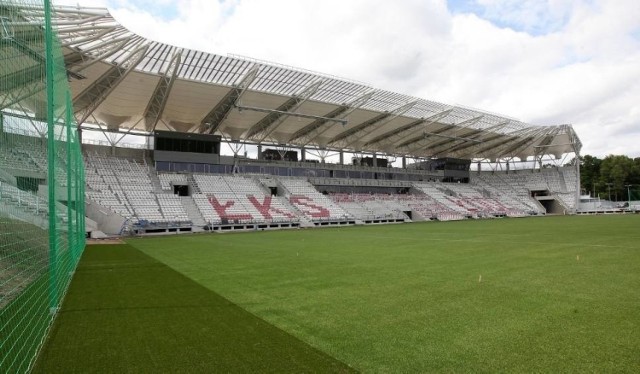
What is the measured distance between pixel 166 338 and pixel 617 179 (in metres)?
98.7

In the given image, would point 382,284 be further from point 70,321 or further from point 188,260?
point 188,260

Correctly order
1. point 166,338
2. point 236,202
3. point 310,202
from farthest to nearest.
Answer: point 310,202 → point 236,202 → point 166,338

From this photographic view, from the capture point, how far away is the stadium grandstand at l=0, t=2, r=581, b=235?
2997 centimetres

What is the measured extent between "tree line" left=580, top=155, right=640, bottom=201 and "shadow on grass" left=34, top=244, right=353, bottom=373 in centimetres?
9157

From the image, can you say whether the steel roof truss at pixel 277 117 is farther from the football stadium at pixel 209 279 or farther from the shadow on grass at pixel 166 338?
the shadow on grass at pixel 166 338

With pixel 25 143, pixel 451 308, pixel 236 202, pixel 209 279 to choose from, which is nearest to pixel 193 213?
pixel 236 202

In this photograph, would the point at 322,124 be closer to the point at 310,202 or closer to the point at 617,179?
the point at 310,202

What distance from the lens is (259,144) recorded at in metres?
49.8

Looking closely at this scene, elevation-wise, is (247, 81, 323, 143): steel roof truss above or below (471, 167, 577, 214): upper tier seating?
above

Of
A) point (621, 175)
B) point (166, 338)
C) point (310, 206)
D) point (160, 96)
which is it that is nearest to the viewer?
point (166, 338)

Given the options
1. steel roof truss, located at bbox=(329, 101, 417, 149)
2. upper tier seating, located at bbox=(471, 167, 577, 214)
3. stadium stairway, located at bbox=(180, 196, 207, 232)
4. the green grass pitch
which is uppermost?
steel roof truss, located at bbox=(329, 101, 417, 149)

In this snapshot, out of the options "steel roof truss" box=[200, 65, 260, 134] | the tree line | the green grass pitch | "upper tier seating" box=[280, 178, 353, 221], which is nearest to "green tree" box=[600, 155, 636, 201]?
the tree line

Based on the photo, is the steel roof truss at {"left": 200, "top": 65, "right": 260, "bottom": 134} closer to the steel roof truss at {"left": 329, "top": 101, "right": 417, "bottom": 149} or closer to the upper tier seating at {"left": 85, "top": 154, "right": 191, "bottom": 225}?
the upper tier seating at {"left": 85, "top": 154, "right": 191, "bottom": 225}

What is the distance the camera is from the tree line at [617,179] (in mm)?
80250
